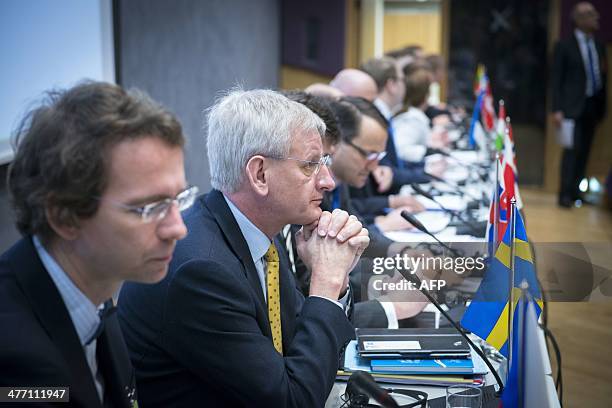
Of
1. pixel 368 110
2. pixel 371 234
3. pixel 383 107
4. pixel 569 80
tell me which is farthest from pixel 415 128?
pixel 371 234

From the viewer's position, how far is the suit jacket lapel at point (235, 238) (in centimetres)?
172

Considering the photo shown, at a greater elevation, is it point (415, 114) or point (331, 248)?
point (331, 248)

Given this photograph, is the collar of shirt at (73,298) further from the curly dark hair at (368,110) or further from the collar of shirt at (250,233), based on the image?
the curly dark hair at (368,110)

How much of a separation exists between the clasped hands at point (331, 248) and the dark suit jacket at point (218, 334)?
51mm

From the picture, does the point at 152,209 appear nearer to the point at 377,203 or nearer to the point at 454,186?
the point at 377,203

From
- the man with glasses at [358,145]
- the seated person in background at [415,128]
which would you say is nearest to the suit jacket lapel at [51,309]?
the man with glasses at [358,145]

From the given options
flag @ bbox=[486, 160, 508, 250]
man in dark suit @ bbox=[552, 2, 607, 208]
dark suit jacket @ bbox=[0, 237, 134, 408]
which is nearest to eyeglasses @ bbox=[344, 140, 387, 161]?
flag @ bbox=[486, 160, 508, 250]

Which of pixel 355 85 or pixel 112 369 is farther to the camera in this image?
pixel 355 85

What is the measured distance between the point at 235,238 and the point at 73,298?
0.51 metres

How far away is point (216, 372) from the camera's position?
1.57 m

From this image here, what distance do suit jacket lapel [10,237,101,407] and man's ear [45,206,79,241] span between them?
0.19 feet

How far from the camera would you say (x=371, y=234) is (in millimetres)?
2498

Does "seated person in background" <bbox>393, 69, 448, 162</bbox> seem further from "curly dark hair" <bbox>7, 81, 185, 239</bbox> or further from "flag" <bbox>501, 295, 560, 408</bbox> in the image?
"curly dark hair" <bbox>7, 81, 185, 239</bbox>

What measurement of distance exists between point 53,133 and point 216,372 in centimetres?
59
